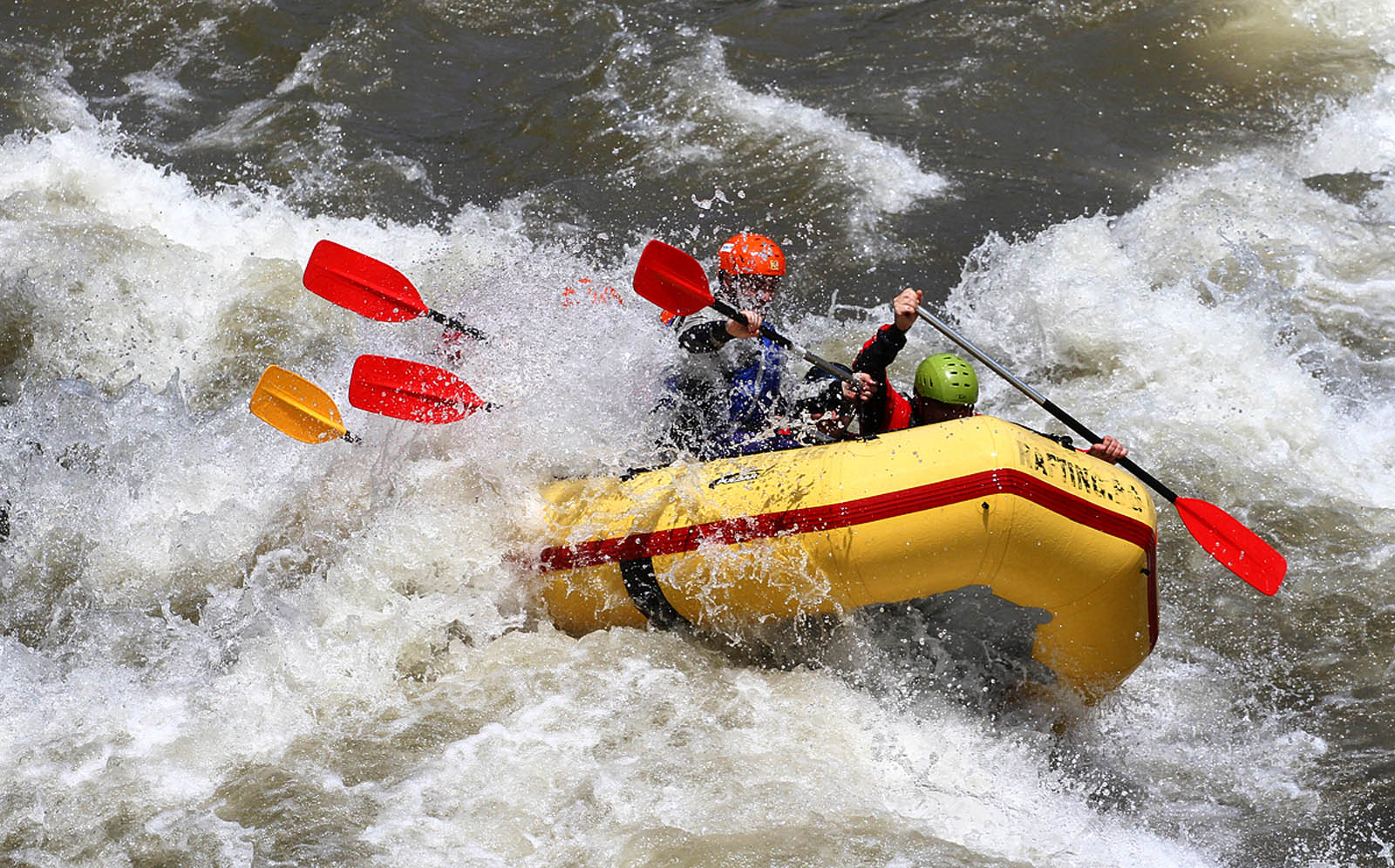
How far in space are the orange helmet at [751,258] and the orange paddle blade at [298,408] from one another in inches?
59.5

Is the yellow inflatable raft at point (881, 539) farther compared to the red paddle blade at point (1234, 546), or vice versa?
the red paddle blade at point (1234, 546)

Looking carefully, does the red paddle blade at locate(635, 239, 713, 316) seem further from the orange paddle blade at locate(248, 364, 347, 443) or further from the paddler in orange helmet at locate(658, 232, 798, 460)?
the orange paddle blade at locate(248, 364, 347, 443)

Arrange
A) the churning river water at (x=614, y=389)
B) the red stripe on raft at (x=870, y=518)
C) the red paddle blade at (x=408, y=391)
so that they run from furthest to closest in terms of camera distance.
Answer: the red paddle blade at (x=408, y=391)
the red stripe on raft at (x=870, y=518)
the churning river water at (x=614, y=389)

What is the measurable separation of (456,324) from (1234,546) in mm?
2922

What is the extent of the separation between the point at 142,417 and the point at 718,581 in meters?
2.60

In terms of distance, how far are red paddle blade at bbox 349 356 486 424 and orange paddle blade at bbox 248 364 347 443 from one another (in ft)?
0.60

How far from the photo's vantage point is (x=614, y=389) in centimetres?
463

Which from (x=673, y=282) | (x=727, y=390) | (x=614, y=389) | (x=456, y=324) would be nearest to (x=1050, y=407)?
(x=727, y=390)

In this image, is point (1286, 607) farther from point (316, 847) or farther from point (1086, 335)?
point (316, 847)

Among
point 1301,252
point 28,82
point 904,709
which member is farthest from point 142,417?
point 1301,252

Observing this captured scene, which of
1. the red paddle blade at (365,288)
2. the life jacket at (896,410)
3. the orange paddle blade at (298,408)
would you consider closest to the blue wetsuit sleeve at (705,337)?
the life jacket at (896,410)

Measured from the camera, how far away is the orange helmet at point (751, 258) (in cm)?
473

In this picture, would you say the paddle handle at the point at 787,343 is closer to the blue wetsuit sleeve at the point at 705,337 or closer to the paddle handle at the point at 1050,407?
the blue wetsuit sleeve at the point at 705,337

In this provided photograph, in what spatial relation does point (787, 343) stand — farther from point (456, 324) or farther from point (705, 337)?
point (456, 324)
